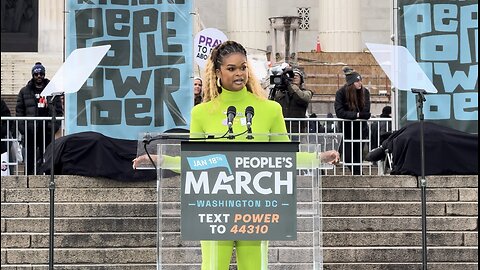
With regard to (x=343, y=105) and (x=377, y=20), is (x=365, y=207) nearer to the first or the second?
(x=343, y=105)

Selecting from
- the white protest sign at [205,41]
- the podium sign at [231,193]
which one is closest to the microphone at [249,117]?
the podium sign at [231,193]

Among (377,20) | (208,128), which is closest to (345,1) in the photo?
(377,20)

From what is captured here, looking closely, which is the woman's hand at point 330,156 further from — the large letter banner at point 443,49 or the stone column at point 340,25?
the stone column at point 340,25

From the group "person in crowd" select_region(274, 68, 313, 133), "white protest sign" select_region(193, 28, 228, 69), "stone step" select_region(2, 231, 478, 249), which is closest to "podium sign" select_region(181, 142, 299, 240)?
"stone step" select_region(2, 231, 478, 249)

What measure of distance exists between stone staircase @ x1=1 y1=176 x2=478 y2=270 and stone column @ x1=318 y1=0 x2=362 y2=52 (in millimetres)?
36576

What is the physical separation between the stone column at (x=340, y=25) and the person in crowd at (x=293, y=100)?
33415mm

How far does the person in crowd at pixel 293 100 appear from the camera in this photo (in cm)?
1891

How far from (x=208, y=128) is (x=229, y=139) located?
0.99 ft

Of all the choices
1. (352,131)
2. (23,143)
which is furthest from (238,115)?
(352,131)

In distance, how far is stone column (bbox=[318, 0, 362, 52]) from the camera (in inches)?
2077

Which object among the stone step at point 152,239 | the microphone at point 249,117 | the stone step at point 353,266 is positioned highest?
the microphone at point 249,117

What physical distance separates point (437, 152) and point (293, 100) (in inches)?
115

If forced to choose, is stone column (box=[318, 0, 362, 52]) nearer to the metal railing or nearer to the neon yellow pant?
the metal railing

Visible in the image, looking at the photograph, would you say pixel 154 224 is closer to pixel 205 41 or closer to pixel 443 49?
pixel 443 49
